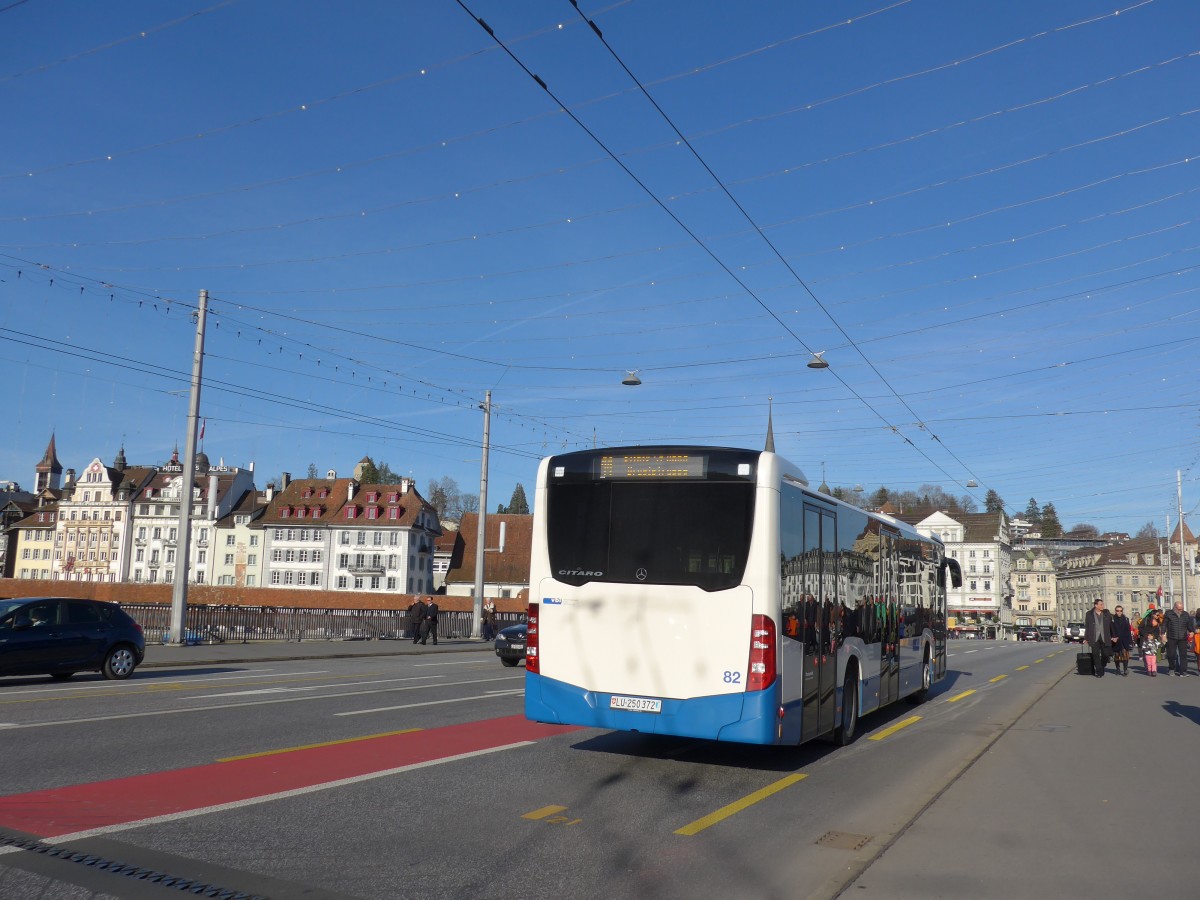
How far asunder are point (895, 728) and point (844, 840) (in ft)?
25.3

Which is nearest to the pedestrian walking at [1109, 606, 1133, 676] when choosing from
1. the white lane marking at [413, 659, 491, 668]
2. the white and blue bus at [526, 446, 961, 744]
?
the white lane marking at [413, 659, 491, 668]

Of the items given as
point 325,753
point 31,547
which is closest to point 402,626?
point 325,753

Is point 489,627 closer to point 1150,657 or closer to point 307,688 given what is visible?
point 1150,657

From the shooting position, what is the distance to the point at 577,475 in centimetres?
1056

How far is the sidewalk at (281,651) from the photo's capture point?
82.1ft

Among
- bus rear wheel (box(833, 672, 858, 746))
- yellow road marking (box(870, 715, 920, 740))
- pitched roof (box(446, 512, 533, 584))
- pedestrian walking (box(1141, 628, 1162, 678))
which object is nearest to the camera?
bus rear wheel (box(833, 672, 858, 746))

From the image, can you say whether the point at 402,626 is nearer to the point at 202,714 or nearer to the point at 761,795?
the point at 202,714

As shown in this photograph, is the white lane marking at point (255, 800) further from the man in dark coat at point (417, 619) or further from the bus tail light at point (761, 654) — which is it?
the man in dark coat at point (417, 619)

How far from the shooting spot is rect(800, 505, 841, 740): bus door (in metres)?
10.4

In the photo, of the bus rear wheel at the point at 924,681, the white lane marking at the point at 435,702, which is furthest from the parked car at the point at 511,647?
the bus rear wheel at the point at 924,681

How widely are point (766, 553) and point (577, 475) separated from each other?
7.04 feet

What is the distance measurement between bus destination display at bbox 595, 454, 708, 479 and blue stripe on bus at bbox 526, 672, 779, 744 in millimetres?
2071

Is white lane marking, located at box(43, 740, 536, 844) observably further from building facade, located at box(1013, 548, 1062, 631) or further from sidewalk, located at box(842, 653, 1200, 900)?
building facade, located at box(1013, 548, 1062, 631)

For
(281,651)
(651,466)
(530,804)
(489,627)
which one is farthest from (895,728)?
(489,627)
